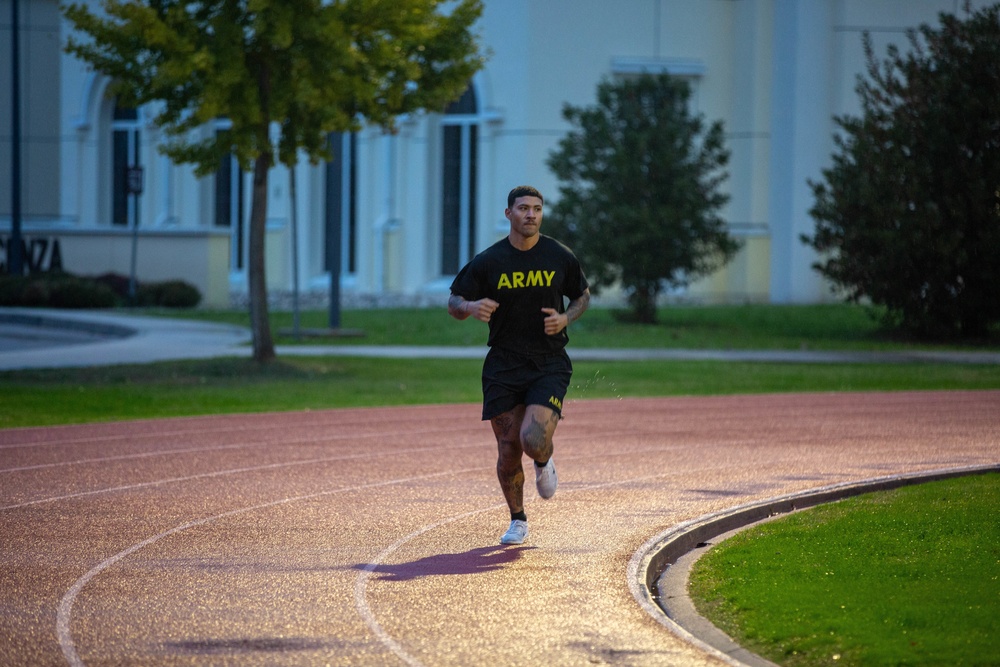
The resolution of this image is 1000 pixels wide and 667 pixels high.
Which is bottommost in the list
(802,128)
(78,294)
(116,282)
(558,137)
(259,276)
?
(78,294)

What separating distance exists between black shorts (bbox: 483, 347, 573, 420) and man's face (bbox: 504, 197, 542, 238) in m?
0.76

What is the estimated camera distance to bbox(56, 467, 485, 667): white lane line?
6.31m

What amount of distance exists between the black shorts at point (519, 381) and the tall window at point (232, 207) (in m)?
44.0

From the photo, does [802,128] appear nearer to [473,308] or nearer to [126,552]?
[473,308]

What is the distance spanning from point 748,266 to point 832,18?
760cm

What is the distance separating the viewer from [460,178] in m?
43.9

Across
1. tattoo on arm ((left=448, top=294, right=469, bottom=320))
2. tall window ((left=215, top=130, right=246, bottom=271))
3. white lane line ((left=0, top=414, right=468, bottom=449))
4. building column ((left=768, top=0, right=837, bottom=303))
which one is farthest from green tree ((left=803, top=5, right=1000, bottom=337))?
tall window ((left=215, top=130, right=246, bottom=271))

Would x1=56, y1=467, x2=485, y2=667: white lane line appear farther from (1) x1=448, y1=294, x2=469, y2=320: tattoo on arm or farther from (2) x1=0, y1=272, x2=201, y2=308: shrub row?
(2) x1=0, y1=272, x2=201, y2=308: shrub row

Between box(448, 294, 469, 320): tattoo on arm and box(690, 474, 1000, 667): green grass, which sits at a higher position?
box(448, 294, 469, 320): tattoo on arm

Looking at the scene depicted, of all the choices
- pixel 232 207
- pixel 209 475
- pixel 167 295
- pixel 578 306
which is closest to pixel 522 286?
pixel 578 306

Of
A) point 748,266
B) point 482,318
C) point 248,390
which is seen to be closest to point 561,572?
point 482,318

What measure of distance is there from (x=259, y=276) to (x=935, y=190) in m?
14.0

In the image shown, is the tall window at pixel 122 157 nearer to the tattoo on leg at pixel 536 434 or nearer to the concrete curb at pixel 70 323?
the concrete curb at pixel 70 323

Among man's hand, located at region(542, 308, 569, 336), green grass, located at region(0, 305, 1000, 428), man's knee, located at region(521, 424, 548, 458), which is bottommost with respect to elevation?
green grass, located at region(0, 305, 1000, 428)
